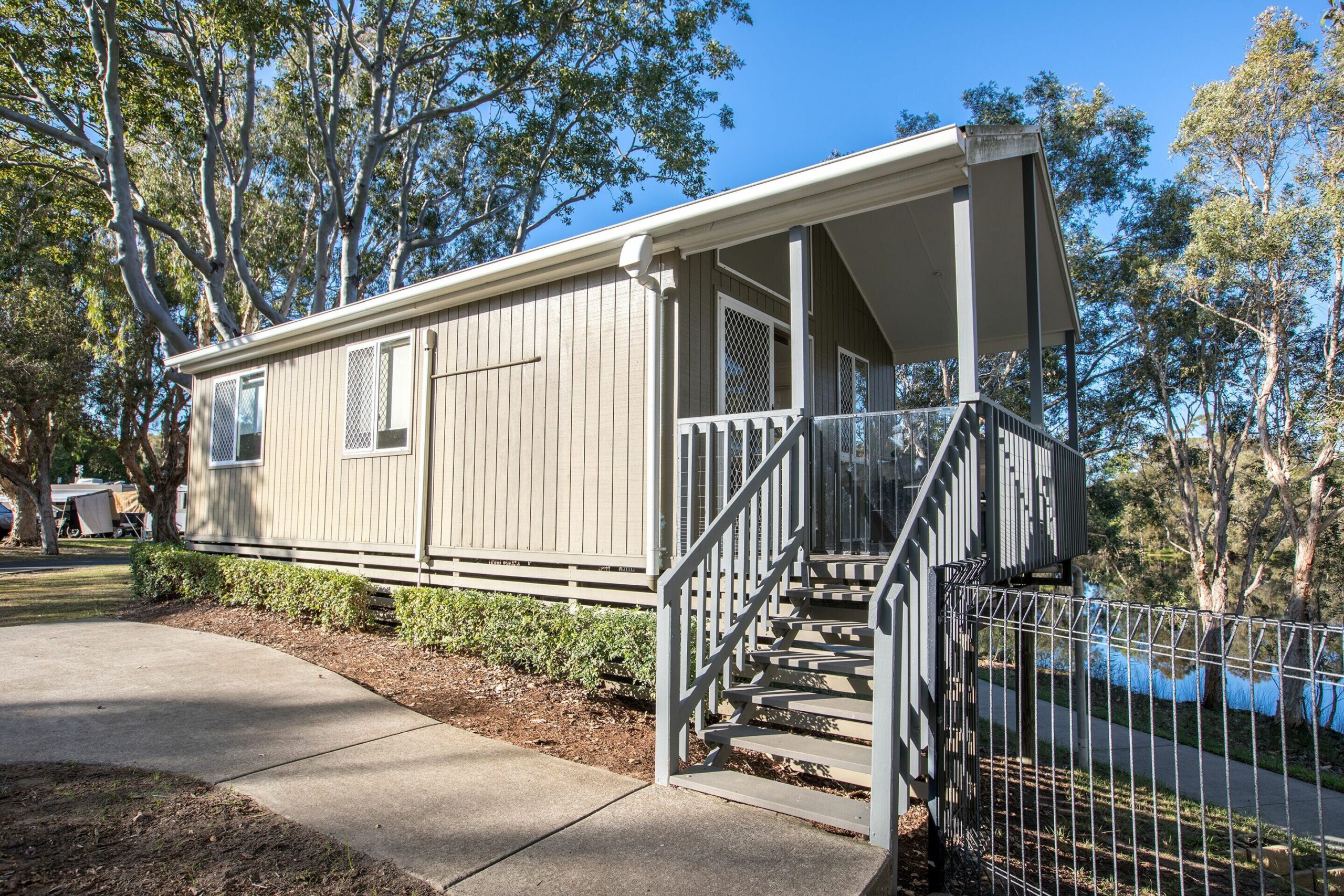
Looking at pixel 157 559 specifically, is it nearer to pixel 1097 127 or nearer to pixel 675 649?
pixel 675 649

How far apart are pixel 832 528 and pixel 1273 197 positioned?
15239 millimetres

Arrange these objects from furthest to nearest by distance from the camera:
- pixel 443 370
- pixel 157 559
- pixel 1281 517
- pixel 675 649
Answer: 1. pixel 1281 517
2. pixel 157 559
3. pixel 443 370
4. pixel 675 649

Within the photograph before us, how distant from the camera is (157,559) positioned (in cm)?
1073

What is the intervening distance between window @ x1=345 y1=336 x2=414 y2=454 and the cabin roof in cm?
31

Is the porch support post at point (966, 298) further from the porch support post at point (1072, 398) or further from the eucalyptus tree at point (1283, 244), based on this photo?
the eucalyptus tree at point (1283, 244)

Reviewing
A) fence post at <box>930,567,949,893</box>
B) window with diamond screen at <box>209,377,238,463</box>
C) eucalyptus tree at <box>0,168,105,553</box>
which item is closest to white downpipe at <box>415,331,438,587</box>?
window with diamond screen at <box>209,377,238,463</box>

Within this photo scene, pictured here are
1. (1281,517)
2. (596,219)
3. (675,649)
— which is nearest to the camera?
(675,649)

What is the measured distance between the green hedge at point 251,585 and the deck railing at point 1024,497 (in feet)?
20.2

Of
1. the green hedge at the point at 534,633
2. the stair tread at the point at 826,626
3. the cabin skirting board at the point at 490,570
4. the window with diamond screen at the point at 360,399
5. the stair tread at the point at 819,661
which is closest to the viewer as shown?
the stair tread at the point at 819,661

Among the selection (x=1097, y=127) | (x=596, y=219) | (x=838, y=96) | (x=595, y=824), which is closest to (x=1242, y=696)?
(x=1097, y=127)

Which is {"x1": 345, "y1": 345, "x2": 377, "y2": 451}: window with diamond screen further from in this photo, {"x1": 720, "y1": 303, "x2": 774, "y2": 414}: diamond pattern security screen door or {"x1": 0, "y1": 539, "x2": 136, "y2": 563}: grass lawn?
{"x1": 0, "y1": 539, "x2": 136, "y2": 563}: grass lawn

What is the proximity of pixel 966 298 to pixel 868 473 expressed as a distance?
1.34 meters

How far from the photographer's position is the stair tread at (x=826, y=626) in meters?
4.73

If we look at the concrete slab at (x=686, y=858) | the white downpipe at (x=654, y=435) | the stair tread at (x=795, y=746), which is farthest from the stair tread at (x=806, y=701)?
the white downpipe at (x=654, y=435)
